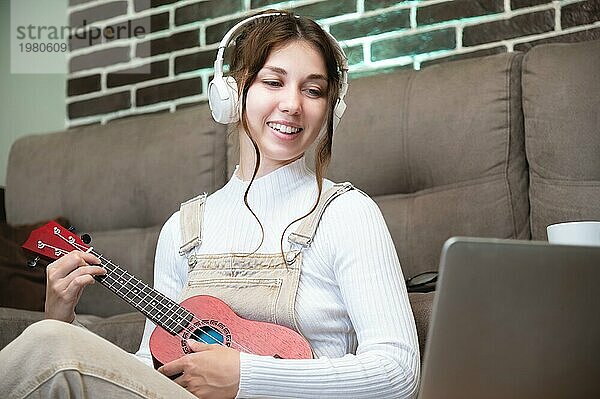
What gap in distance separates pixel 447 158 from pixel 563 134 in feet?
0.89

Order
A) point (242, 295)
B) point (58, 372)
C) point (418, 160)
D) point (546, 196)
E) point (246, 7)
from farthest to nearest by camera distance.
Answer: point (246, 7)
point (418, 160)
point (546, 196)
point (242, 295)
point (58, 372)

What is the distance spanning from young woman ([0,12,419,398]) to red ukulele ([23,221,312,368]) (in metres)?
0.04

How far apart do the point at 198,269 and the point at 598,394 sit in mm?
846

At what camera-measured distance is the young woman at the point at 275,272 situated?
4.22 ft

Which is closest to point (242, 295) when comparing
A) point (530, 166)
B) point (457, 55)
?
point (530, 166)

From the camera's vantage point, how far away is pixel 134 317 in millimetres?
2459

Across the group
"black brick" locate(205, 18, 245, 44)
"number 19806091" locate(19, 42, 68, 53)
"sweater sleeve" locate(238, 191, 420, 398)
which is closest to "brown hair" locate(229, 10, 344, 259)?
Answer: "sweater sleeve" locate(238, 191, 420, 398)

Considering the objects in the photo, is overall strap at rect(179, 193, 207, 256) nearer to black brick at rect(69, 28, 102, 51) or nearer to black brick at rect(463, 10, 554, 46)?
black brick at rect(463, 10, 554, 46)

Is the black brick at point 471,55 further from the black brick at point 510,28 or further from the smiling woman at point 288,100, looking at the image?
the smiling woman at point 288,100

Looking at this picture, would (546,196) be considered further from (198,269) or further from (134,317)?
(134,317)

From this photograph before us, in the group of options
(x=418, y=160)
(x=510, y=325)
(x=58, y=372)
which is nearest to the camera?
(x=510, y=325)

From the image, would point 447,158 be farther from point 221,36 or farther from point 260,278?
point 221,36

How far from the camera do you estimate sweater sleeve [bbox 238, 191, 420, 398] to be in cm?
148

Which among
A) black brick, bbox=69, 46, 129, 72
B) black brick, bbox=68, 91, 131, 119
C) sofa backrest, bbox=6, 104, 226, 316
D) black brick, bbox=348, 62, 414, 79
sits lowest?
sofa backrest, bbox=6, 104, 226, 316
